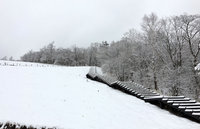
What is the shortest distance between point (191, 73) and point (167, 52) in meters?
4.45

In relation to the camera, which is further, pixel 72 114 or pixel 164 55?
pixel 164 55

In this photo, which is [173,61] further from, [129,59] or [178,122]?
[178,122]

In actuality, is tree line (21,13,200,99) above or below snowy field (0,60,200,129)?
above

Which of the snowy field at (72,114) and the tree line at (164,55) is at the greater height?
the tree line at (164,55)

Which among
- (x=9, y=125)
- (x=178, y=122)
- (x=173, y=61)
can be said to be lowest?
A: (x=178, y=122)

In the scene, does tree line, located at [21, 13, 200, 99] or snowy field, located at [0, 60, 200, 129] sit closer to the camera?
snowy field, located at [0, 60, 200, 129]

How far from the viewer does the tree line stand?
56.6 feet

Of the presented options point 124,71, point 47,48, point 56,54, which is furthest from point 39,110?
point 47,48

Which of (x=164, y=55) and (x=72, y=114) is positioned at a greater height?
(x=164, y=55)

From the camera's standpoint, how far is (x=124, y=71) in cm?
2583

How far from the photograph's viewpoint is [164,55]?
2039 centimetres

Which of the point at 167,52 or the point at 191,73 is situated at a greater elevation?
the point at 167,52

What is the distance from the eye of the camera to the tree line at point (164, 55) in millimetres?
17250

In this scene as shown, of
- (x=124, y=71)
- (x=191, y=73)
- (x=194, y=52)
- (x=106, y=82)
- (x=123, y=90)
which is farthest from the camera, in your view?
(x=124, y=71)
